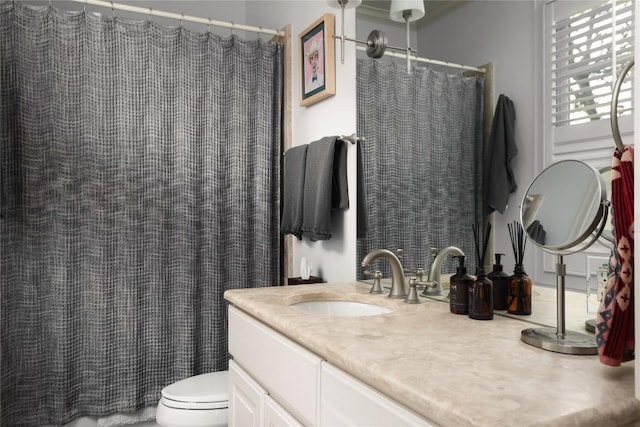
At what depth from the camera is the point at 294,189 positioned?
229cm

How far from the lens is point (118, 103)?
226cm

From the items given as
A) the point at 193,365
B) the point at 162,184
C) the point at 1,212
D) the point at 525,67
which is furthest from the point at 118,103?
the point at 525,67

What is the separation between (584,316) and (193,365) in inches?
72.9

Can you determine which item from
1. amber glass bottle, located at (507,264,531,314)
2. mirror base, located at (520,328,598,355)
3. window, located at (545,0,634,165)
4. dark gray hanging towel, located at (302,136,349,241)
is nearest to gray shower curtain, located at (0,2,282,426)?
dark gray hanging towel, located at (302,136,349,241)

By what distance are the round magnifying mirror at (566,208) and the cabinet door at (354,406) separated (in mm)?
476

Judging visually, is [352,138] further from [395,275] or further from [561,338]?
[561,338]

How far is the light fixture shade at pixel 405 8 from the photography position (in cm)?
165

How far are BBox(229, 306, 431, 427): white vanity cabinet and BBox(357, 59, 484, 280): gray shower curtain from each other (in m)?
0.61

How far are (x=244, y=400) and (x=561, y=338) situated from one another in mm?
971

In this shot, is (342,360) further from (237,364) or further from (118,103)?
(118,103)

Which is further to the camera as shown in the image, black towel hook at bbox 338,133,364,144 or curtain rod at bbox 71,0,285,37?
curtain rod at bbox 71,0,285,37

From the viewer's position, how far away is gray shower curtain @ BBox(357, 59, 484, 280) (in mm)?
1444

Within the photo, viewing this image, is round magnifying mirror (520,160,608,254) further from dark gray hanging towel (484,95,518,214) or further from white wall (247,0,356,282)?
white wall (247,0,356,282)

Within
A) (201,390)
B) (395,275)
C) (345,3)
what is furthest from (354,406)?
(345,3)
